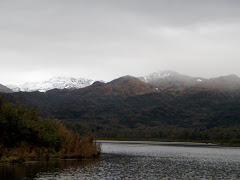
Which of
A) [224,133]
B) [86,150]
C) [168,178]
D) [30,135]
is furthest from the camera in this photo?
[224,133]

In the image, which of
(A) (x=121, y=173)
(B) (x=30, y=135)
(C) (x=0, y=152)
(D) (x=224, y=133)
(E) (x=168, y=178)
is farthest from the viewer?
(D) (x=224, y=133)

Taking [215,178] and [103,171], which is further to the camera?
[103,171]

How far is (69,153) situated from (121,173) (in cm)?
1783

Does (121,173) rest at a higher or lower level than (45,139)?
lower

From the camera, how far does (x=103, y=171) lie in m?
40.8

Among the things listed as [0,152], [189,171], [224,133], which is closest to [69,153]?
[0,152]

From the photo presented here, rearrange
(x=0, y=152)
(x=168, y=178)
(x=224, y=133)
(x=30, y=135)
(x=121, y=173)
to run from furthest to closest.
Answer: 1. (x=224, y=133)
2. (x=30, y=135)
3. (x=0, y=152)
4. (x=121, y=173)
5. (x=168, y=178)

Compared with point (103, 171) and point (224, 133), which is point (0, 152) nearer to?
point (103, 171)

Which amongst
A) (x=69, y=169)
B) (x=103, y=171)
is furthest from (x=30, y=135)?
(x=103, y=171)

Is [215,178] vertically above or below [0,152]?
below

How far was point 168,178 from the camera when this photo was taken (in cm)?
3716

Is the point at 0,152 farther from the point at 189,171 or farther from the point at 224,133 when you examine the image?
the point at 224,133

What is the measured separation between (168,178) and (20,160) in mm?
22578

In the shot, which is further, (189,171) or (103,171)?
(189,171)
